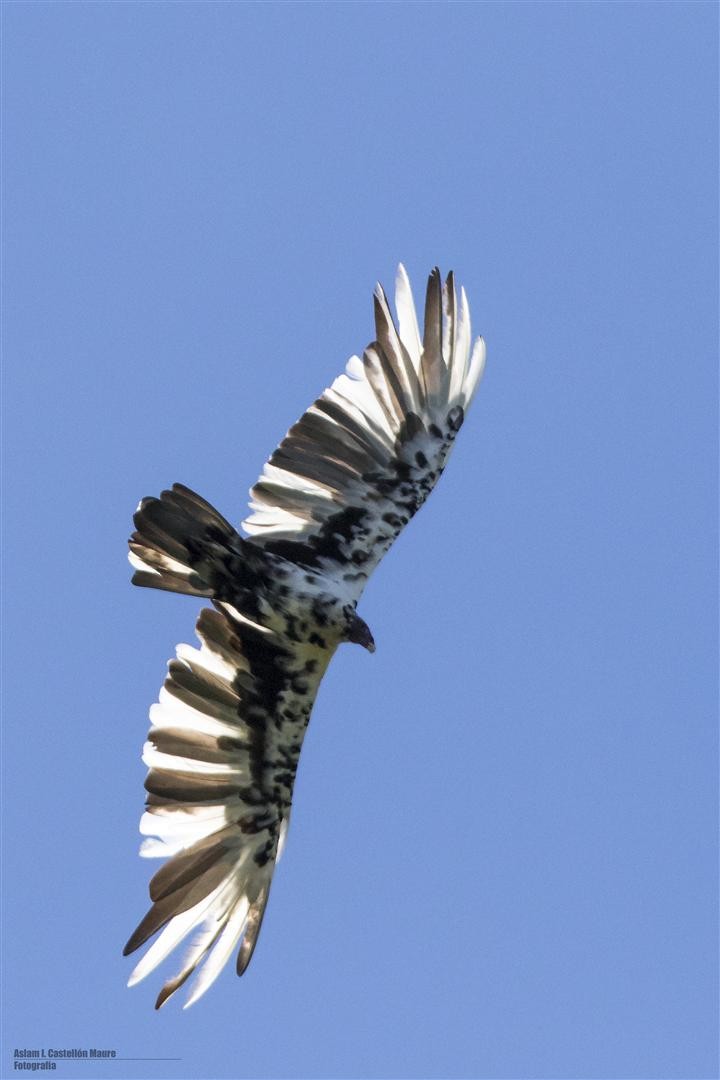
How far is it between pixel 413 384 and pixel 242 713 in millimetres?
2926

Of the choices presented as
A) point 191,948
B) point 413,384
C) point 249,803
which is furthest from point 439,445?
point 191,948

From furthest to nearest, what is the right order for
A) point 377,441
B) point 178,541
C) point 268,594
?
point 377,441, point 268,594, point 178,541

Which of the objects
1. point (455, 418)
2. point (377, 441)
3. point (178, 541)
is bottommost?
point (178, 541)

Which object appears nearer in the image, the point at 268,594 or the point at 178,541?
the point at 178,541

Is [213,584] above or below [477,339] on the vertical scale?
below

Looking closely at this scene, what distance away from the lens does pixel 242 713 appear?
1258 cm

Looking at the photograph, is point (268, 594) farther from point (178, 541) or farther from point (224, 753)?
point (224, 753)

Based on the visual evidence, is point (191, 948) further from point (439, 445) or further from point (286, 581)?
point (439, 445)

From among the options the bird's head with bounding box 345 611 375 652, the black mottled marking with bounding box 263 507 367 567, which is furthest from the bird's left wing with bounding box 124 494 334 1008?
the black mottled marking with bounding box 263 507 367 567

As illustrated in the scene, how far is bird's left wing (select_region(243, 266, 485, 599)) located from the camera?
43.2 feet

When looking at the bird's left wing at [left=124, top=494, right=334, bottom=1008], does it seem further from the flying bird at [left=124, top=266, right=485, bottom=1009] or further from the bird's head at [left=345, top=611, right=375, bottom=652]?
the bird's head at [left=345, top=611, right=375, bottom=652]

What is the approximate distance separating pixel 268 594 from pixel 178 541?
0.84m

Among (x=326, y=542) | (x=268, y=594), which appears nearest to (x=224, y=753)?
(x=268, y=594)

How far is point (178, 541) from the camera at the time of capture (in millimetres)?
11656
